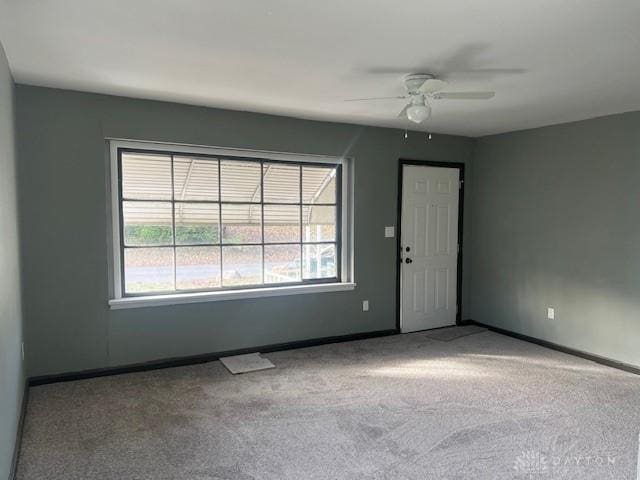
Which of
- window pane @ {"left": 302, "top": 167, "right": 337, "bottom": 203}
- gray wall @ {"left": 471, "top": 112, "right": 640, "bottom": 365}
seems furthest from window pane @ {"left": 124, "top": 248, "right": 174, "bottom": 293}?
gray wall @ {"left": 471, "top": 112, "right": 640, "bottom": 365}

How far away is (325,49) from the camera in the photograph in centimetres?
252

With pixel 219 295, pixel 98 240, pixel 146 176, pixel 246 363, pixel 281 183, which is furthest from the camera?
pixel 281 183

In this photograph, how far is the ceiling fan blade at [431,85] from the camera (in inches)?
109

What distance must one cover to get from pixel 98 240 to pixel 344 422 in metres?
2.44

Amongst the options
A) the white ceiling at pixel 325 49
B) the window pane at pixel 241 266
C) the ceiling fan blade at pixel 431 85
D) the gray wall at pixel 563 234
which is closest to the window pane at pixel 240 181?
the window pane at pixel 241 266

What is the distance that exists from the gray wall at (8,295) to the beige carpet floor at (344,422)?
13.2 inches

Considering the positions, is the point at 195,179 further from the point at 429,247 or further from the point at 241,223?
the point at 429,247

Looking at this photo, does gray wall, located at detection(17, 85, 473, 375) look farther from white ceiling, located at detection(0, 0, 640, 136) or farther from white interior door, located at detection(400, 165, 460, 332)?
white interior door, located at detection(400, 165, 460, 332)

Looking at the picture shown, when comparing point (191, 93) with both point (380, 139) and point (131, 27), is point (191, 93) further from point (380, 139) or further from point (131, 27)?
point (380, 139)

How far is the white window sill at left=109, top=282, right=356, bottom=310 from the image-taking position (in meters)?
3.75

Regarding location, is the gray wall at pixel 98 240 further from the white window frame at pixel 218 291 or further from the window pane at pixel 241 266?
the window pane at pixel 241 266

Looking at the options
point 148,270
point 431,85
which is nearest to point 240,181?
point 148,270

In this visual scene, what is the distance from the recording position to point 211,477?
233 centimetres

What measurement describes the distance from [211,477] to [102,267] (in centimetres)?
208
